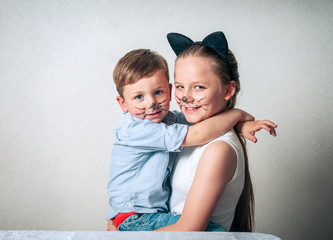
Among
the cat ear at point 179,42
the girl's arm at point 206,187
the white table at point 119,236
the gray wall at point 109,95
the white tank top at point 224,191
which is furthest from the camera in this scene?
the gray wall at point 109,95

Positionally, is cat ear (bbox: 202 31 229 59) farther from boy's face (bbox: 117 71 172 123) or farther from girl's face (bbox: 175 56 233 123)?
boy's face (bbox: 117 71 172 123)

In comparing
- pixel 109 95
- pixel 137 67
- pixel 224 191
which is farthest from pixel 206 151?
pixel 109 95

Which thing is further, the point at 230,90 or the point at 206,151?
the point at 230,90

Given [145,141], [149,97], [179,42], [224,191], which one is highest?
[179,42]

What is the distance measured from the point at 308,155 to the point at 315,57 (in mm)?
673

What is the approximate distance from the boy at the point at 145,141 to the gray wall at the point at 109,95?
105 cm

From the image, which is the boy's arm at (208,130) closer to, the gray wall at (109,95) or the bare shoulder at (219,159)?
the bare shoulder at (219,159)

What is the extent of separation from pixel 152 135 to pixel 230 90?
343 mm

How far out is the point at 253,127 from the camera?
161 centimetres

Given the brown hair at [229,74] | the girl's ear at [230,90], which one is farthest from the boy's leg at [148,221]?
the girl's ear at [230,90]

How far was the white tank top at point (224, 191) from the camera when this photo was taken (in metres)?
1.47

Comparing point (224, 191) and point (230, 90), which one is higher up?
point (230, 90)

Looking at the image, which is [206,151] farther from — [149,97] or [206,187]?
[149,97]

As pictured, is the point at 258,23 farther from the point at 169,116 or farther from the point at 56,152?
the point at 56,152
